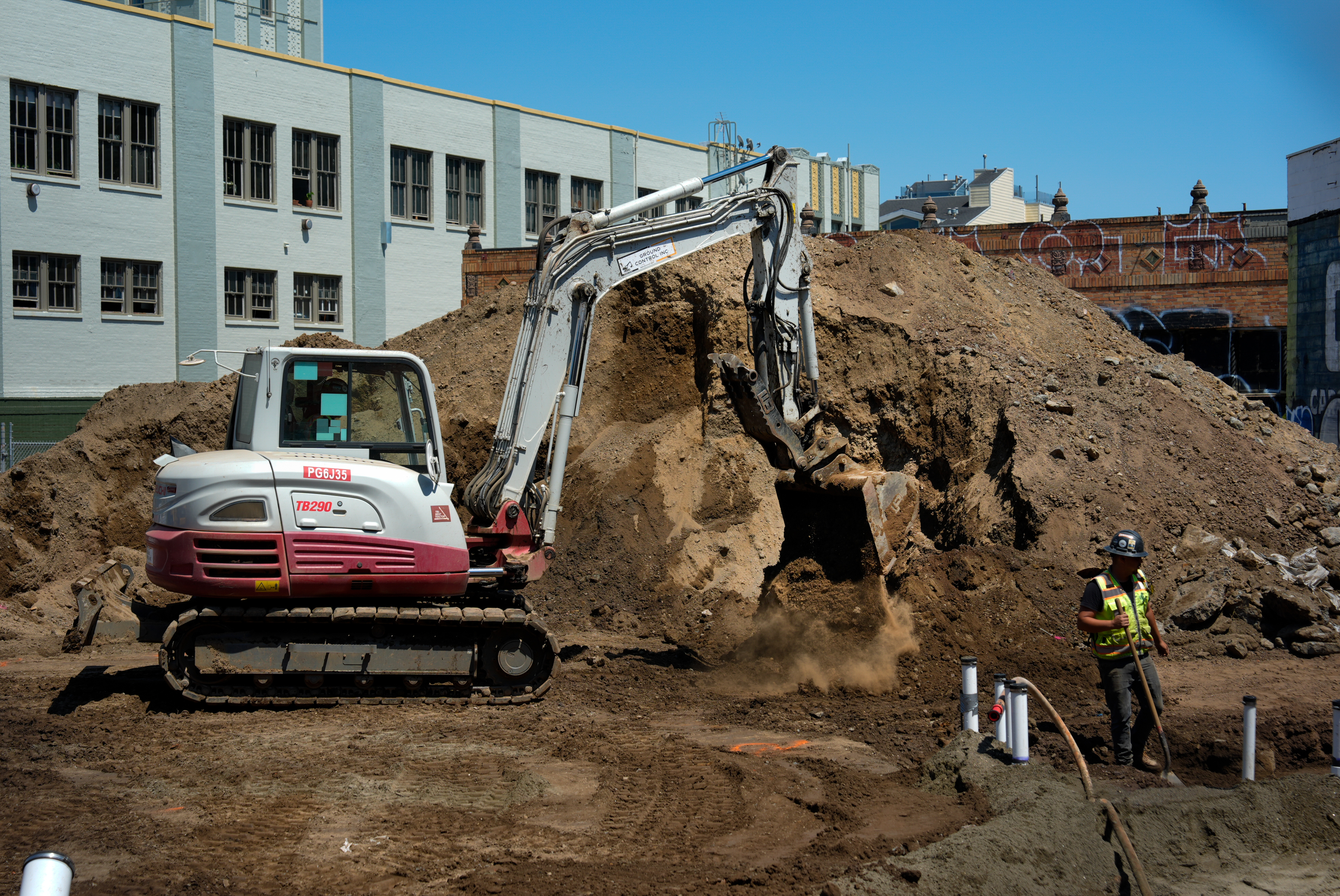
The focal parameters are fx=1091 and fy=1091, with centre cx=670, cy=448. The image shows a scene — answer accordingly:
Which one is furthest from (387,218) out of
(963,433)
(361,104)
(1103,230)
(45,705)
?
(45,705)

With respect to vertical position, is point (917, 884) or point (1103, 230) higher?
point (1103, 230)

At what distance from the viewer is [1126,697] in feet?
23.2

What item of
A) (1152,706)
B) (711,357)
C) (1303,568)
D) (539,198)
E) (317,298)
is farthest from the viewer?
(539,198)

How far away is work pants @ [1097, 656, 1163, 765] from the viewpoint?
7.06 metres

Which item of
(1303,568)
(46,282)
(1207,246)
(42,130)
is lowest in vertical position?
(1303,568)

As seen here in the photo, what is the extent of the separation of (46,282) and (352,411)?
2136 centimetres

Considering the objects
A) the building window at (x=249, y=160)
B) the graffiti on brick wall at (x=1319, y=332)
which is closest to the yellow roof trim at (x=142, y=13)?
the building window at (x=249, y=160)

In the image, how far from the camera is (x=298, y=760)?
7617 mm

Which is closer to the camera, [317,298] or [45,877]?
[45,877]

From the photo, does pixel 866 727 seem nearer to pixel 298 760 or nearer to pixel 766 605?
pixel 766 605

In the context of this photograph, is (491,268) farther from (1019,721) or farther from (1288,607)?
(1019,721)

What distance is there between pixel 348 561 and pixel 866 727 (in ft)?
14.2

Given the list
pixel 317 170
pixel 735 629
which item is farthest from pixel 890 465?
pixel 317 170

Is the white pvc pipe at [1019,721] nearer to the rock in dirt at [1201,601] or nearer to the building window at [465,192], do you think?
the rock in dirt at [1201,601]
